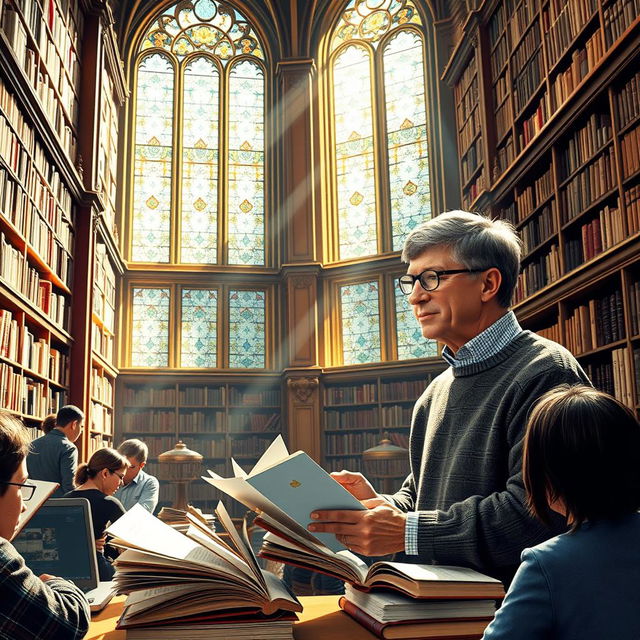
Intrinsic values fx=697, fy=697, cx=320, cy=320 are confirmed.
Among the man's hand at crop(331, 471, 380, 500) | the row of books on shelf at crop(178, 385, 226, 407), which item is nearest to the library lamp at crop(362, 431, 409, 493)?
the row of books on shelf at crop(178, 385, 226, 407)

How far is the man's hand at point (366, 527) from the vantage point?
118 cm

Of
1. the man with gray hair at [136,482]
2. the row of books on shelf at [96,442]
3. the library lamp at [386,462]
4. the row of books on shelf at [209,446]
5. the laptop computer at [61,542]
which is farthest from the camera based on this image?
the row of books on shelf at [209,446]

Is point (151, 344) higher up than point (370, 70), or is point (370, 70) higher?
point (370, 70)

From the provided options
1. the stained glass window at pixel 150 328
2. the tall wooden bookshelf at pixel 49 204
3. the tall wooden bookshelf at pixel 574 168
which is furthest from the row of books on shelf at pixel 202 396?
the tall wooden bookshelf at pixel 574 168

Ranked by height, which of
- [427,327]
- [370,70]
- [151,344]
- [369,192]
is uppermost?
[370,70]

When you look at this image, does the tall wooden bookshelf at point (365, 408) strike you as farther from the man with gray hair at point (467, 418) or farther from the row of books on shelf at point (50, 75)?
the man with gray hair at point (467, 418)

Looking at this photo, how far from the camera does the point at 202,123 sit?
10.8 meters

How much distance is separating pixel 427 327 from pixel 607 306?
3437 millimetres

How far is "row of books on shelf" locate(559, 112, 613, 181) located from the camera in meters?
4.64

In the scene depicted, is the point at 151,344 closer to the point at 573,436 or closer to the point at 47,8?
the point at 47,8

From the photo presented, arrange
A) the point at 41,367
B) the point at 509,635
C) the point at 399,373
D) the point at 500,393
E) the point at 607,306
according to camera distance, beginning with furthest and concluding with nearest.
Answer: the point at 399,373, the point at 41,367, the point at 607,306, the point at 500,393, the point at 509,635

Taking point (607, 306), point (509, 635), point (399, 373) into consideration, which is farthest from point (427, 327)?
point (399, 373)

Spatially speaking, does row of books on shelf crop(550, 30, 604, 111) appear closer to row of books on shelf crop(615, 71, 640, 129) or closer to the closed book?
row of books on shelf crop(615, 71, 640, 129)

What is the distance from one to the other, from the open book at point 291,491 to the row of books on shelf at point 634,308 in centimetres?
351
